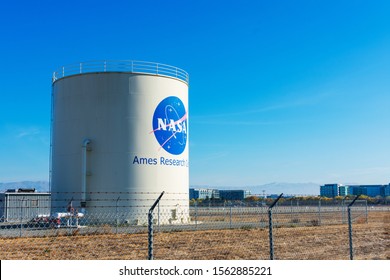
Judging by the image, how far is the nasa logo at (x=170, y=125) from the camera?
90.6ft

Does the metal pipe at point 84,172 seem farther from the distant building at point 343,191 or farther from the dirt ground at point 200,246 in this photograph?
the distant building at point 343,191

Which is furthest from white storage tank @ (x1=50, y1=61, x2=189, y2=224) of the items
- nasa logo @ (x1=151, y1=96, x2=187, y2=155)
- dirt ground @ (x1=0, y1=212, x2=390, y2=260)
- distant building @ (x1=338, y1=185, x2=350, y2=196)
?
distant building @ (x1=338, y1=185, x2=350, y2=196)

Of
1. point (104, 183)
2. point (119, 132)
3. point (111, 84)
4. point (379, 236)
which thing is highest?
point (111, 84)

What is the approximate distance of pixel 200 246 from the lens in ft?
56.2

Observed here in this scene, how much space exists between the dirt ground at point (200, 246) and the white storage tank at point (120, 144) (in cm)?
629

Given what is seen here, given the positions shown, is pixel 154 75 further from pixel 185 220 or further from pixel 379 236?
pixel 379 236

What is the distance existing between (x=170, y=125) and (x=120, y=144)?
126 inches

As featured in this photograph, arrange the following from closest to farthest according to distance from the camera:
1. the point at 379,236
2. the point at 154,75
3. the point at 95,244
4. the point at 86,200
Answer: the point at 95,244
the point at 379,236
the point at 86,200
the point at 154,75

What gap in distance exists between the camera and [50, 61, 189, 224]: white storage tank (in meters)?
26.9

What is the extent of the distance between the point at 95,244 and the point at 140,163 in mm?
10225

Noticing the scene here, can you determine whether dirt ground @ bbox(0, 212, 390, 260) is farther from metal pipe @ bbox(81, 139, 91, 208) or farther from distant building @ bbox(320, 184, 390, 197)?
distant building @ bbox(320, 184, 390, 197)

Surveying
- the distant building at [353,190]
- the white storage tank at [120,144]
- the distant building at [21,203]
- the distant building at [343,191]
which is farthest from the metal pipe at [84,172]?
the distant building at [343,191]

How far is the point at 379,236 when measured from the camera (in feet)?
69.4
